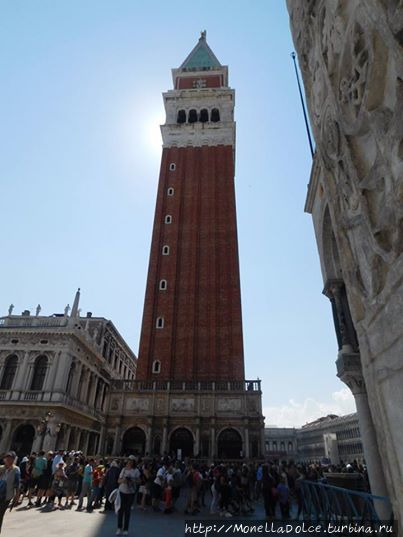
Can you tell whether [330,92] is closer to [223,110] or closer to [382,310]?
[382,310]

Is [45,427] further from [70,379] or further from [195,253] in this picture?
[195,253]

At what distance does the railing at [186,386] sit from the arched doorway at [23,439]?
672 centimetres

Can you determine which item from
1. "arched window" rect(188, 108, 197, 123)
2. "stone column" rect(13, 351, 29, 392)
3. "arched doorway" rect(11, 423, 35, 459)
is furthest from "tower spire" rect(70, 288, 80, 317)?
"arched window" rect(188, 108, 197, 123)

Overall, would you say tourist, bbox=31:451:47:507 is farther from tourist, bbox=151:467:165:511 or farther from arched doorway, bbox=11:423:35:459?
arched doorway, bbox=11:423:35:459

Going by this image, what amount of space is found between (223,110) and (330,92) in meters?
45.1

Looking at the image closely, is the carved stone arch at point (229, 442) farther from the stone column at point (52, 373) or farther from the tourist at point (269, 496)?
the tourist at point (269, 496)

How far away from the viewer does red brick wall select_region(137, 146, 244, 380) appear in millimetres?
31750

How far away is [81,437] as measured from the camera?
31297 millimetres

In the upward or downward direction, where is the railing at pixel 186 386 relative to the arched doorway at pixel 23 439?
upward

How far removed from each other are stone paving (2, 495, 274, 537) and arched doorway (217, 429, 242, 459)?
17.5 meters

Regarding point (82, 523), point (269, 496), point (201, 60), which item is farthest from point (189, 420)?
point (201, 60)

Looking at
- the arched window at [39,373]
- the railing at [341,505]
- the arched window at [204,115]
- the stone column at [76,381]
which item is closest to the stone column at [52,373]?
the arched window at [39,373]

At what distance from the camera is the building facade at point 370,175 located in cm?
347

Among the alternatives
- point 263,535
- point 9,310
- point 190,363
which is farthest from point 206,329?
point 263,535
